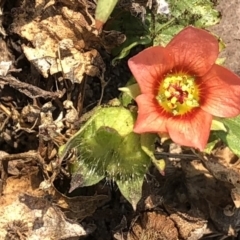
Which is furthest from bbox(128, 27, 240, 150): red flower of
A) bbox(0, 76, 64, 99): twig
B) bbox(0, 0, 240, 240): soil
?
bbox(0, 76, 64, 99): twig

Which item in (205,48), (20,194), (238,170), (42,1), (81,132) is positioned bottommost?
(20,194)

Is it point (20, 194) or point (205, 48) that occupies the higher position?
point (205, 48)

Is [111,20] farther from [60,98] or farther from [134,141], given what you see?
[134,141]

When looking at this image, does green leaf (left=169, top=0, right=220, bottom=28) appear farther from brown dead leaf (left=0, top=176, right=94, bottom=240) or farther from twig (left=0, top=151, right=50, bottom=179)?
brown dead leaf (left=0, top=176, right=94, bottom=240)

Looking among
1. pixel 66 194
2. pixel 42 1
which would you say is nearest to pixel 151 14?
pixel 42 1

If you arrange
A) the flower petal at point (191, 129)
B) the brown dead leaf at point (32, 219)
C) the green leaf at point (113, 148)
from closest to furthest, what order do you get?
1. the flower petal at point (191, 129)
2. the green leaf at point (113, 148)
3. the brown dead leaf at point (32, 219)

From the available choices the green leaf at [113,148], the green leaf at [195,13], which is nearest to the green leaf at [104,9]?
the green leaf at [113,148]

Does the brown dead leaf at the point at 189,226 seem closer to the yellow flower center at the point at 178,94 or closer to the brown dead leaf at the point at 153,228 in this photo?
the brown dead leaf at the point at 153,228
